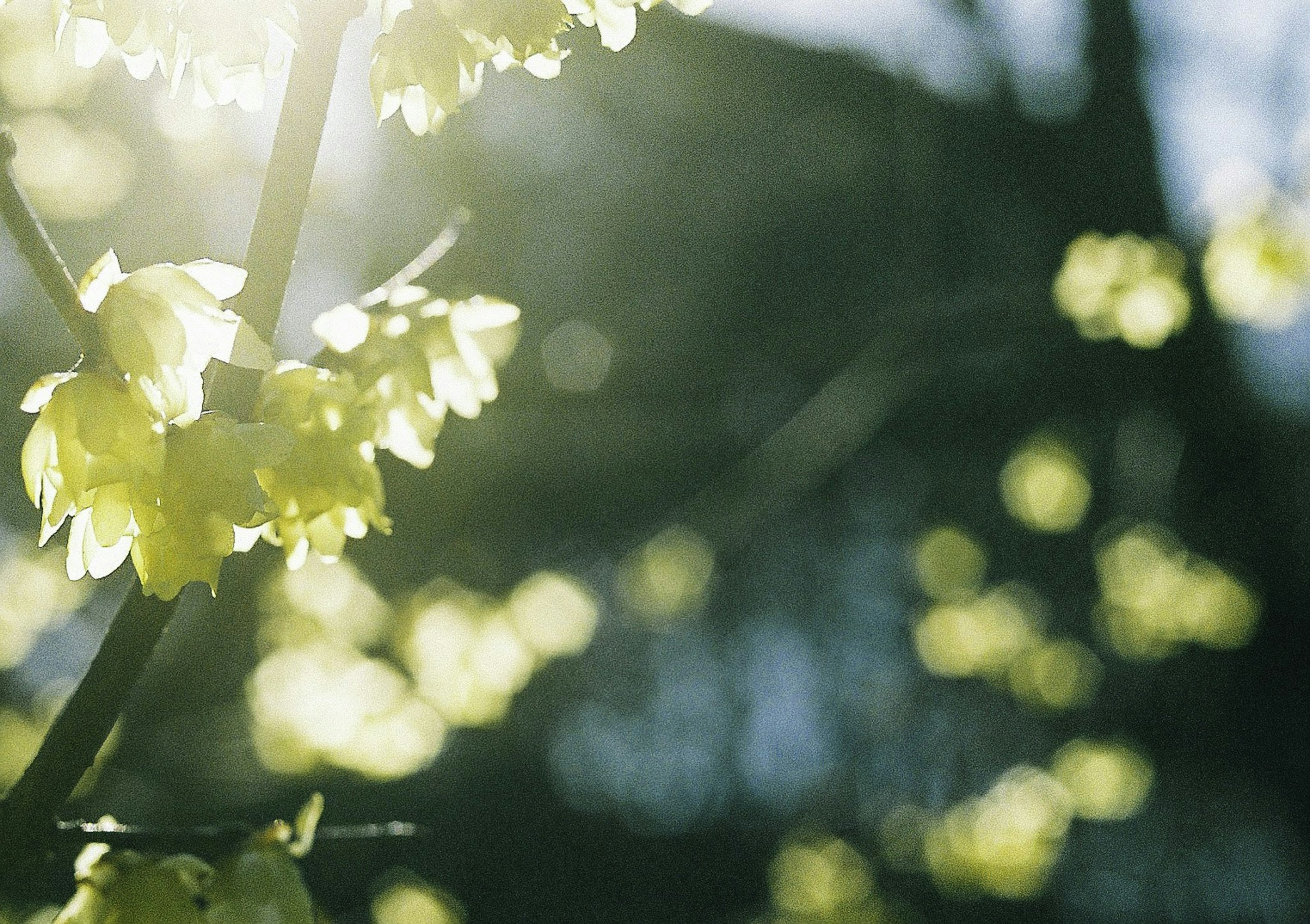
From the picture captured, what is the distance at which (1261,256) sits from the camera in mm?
4762

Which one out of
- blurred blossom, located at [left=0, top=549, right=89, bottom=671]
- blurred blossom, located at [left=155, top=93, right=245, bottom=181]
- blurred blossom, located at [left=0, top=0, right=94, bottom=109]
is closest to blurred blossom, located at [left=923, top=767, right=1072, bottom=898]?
blurred blossom, located at [left=0, top=549, right=89, bottom=671]

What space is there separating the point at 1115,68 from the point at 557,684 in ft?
22.1

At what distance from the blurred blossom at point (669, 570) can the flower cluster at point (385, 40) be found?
697 centimetres

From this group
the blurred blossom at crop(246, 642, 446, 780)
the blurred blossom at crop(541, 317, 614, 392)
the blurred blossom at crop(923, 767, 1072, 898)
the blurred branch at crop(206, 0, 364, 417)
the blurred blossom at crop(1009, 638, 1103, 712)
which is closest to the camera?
the blurred branch at crop(206, 0, 364, 417)

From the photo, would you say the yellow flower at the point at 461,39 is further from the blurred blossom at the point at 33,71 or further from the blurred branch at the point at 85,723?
the blurred blossom at the point at 33,71

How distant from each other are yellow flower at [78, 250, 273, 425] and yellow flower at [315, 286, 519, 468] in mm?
215

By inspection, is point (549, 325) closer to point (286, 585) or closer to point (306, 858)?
point (286, 585)

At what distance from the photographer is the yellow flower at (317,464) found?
1.16 metres

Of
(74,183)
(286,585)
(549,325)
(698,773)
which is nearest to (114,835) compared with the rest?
(286,585)

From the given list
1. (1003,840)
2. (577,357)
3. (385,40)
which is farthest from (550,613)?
(385,40)

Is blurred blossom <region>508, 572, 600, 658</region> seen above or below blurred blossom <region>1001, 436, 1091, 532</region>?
below

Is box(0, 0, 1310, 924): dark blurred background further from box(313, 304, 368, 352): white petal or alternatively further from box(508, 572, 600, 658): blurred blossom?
box(313, 304, 368, 352): white petal

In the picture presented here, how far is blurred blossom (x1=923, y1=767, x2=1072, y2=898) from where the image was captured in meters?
5.87

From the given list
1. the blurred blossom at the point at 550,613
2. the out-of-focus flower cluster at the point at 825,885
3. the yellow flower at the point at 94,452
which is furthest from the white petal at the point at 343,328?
the out-of-focus flower cluster at the point at 825,885
